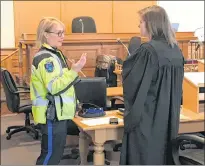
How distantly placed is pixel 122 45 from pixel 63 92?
2527 mm

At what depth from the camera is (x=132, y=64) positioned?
158cm

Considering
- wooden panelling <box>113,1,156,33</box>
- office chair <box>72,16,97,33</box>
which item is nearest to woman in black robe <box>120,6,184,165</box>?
office chair <box>72,16,97,33</box>

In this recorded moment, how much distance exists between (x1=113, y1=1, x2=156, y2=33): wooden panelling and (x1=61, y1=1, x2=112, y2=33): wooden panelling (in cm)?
11

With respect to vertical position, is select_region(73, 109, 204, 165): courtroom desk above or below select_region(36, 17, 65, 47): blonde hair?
below

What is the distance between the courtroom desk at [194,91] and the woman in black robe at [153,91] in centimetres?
4

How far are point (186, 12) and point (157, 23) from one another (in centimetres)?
556

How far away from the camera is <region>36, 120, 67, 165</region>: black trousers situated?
1791 millimetres

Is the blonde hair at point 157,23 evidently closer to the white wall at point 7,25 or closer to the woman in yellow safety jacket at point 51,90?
the woman in yellow safety jacket at point 51,90

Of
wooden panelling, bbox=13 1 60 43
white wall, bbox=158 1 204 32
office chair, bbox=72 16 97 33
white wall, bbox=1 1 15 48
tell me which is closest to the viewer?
office chair, bbox=72 16 97 33

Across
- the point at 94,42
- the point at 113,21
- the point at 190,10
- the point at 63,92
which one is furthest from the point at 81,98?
the point at 190,10

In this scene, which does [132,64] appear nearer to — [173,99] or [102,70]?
[173,99]

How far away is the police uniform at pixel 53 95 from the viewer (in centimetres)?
171

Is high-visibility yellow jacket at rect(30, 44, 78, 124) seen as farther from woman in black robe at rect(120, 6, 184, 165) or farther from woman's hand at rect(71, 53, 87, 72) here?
woman in black robe at rect(120, 6, 184, 165)

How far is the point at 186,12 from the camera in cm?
684
